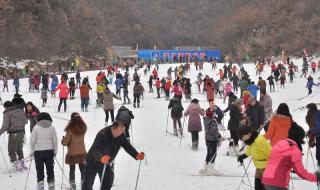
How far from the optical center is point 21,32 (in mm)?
67062

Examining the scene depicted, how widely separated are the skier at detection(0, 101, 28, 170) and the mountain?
5217 centimetres

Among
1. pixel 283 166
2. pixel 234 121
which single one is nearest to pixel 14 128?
pixel 234 121

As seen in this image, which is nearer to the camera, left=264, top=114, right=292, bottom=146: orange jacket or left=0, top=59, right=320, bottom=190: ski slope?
left=264, top=114, right=292, bottom=146: orange jacket

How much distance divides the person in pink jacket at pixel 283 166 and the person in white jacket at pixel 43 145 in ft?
13.3

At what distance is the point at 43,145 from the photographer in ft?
28.8

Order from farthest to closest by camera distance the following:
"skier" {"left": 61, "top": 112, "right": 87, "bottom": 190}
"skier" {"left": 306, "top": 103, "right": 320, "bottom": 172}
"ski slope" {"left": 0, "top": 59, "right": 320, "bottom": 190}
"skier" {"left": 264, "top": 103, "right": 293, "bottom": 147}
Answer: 1. "ski slope" {"left": 0, "top": 59, "right": 320, "bottom": 190}
2. "skier" {"left": 306, "top": 103, "right": 320, "bottom": 172}
3. "skier" {"left": 61, "top": 112, "right": 87, "bottom": 190}
4. "skier" {"left": 264, "top": 103, "right": 293, "bottom": 147}

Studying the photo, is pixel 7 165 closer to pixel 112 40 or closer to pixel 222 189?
pixel 222 189

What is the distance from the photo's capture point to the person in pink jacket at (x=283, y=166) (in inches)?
225

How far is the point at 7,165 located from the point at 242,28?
114 metres

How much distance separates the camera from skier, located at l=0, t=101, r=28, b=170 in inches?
435


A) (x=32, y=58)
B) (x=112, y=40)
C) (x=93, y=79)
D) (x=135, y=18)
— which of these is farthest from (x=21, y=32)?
(x=135, y=18)

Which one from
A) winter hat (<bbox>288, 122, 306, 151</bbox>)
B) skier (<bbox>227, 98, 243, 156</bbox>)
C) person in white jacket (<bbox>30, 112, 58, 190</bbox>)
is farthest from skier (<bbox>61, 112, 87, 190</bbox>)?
skier (<bbox>227, 98, 243, 156</bbox>)

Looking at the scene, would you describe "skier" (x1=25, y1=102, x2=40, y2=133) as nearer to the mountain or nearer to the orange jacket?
the orange jacket

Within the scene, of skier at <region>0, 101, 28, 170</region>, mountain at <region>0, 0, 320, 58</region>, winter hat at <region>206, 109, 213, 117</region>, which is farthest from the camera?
mountain at <region>0, 0, 320, 58</region>
